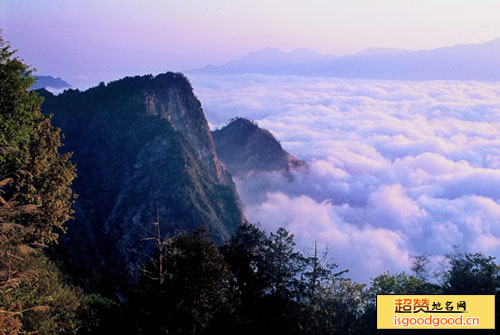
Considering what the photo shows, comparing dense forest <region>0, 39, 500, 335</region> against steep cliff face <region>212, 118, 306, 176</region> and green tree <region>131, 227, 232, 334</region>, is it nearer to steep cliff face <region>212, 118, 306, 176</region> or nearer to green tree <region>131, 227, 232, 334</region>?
green tree <region>131, 227, 232, 334</region>

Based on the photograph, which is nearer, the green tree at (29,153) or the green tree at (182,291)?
the green tree at (182,291)

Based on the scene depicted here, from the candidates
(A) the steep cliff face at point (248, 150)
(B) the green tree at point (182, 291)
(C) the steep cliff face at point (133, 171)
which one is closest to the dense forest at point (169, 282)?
(B) the green tree at point (182, 291)

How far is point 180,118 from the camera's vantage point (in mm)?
53719

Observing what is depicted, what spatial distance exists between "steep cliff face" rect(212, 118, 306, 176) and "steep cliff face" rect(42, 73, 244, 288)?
24.7m

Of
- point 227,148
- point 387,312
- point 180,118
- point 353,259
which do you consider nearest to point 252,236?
point 387,312

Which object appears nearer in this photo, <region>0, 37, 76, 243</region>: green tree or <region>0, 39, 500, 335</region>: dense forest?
<region>0, 39, 500, 335</region>: dense forest

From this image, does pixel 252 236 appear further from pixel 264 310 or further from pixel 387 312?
pixel 387 312

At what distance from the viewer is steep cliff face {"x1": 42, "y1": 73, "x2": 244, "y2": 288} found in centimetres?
3284

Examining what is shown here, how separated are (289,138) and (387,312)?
487ft

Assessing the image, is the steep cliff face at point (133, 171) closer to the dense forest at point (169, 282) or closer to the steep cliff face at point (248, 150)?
the dense forest at point (169, 282)

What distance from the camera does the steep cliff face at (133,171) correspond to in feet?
108

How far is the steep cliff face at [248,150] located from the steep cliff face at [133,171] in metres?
24.7

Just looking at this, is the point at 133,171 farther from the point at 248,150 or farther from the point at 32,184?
the point at 248,150

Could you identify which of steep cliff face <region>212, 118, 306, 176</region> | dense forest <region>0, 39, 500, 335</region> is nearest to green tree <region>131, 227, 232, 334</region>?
dense forest <region>0, 39, 500, 335</region>
